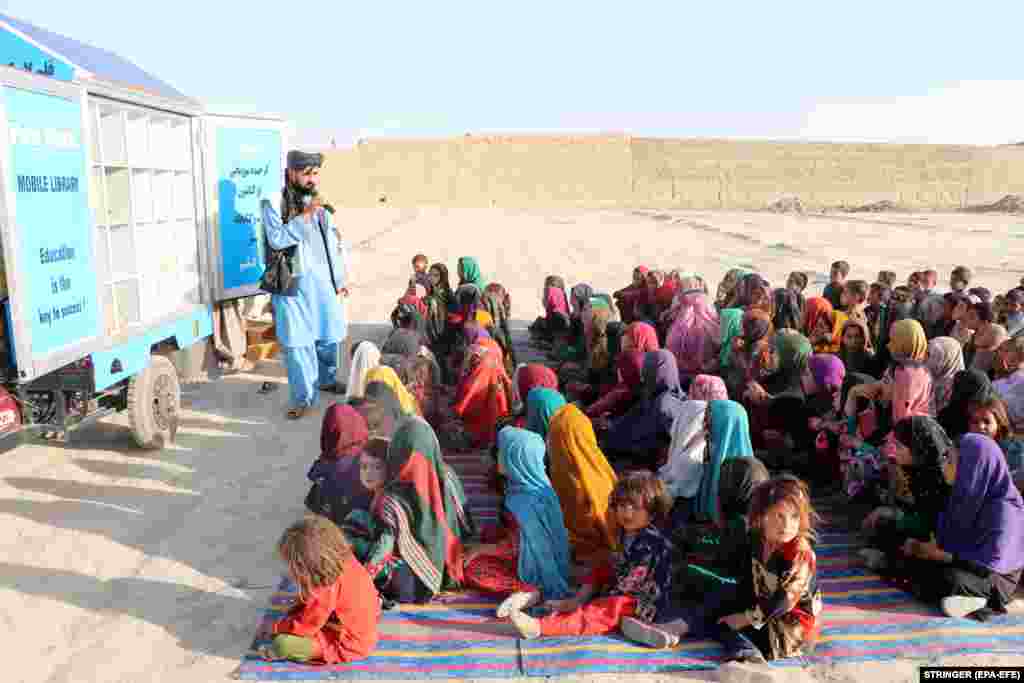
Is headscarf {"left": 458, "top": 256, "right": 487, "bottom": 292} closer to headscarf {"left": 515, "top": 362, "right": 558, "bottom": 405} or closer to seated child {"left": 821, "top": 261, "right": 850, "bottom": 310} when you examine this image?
headscarf {"left": 515, "top": 362, "right": 558, "bottom": 405}

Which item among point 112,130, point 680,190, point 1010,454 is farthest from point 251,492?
Result: point 680,190

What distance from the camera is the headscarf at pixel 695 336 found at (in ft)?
22.0

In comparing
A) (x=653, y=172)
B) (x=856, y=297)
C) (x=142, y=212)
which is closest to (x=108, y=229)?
(x=142, y=212)

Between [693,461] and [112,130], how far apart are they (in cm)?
430

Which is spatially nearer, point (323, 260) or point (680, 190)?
point (323, 260)

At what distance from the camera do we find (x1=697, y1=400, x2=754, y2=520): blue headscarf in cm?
418

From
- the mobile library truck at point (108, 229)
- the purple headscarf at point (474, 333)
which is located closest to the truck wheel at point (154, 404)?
the mobile library truck at point (108, 229)

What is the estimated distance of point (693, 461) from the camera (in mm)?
4336

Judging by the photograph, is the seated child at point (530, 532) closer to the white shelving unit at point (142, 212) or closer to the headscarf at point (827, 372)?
the headscarf at point (827, 372)

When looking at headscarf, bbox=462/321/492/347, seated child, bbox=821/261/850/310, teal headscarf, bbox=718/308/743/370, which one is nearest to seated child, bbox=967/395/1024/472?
teal headscarf, bbox=718/308/743/370

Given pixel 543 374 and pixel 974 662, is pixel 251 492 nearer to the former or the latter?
pixel 543 374

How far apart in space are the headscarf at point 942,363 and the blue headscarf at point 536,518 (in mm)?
2660

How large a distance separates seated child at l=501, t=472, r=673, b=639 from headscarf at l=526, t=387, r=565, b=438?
0.99 meters

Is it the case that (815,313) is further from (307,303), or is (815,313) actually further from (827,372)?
(307,303)
